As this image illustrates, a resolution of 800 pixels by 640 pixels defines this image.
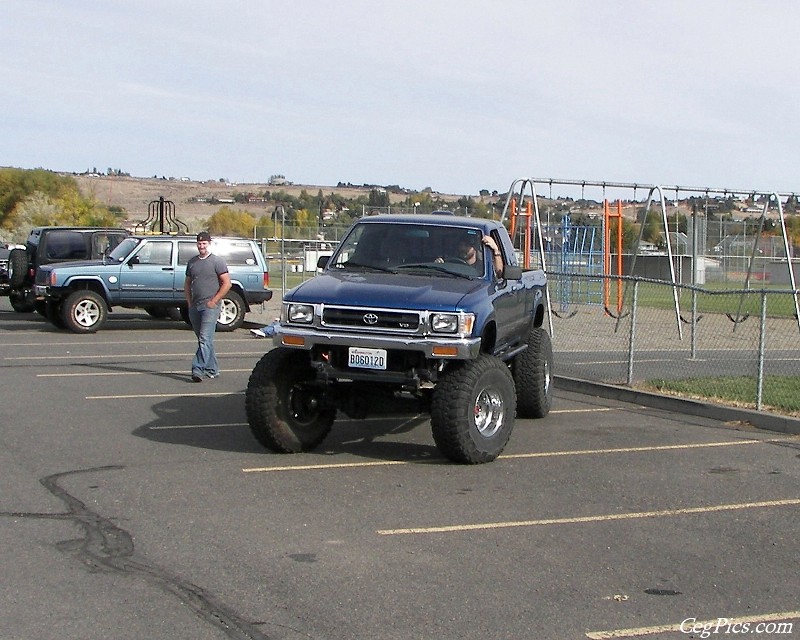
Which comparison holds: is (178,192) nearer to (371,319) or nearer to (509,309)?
(509,309)

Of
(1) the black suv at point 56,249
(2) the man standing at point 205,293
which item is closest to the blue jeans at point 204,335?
(2) the man standing at point 205,293

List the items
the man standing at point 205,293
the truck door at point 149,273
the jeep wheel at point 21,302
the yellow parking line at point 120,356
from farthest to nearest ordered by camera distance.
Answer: the jeep wheel at point 21,302 → the truck door at point 149,273 → the yellow parking line at point 120,356 → the man standing at point 205,293

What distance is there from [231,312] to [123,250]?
8.28 ft

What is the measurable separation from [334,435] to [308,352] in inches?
56.2

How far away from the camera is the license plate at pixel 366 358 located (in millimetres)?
9023

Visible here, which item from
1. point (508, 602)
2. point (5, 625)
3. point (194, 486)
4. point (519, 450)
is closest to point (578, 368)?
point (519, 450)

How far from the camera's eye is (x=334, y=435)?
35.4 feet

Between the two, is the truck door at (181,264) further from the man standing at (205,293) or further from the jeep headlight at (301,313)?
the jeep headlight at (301,313)

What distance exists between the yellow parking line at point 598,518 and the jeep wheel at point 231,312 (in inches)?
619

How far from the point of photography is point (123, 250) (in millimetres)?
22688

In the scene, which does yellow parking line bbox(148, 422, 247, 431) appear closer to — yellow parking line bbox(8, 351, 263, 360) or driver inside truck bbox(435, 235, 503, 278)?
driver inside truck bbox(435, 235, 503, 278)

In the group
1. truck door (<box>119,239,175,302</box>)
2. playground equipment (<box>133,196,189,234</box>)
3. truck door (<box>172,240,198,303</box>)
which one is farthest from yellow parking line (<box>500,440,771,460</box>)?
playground equipment (<box>133,196,189,234</box>)

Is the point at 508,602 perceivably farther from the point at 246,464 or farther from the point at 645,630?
the point at 246,464

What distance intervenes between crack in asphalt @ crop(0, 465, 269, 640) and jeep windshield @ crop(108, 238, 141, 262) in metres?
14.7
